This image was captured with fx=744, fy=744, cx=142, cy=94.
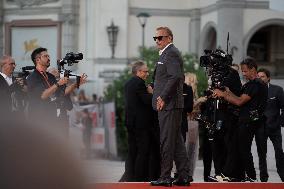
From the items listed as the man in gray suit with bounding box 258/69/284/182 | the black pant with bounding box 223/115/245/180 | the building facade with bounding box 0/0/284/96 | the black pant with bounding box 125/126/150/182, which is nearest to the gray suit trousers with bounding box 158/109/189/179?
the black pant with bounding box 223/115/245/180

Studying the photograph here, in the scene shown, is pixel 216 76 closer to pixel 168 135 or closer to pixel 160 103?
pixel 168 135

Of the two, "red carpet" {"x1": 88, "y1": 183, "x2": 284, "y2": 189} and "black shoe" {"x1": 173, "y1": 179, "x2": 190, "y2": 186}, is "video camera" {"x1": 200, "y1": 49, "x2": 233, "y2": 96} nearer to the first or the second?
"red carpet" {"x1": 88, "y1": 183, "x2": 284, "y2": 189}

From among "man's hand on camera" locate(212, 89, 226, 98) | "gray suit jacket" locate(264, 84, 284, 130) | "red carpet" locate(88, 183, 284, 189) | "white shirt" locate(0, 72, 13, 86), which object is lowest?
"red carpet" locate(88, 183, 284, 189)

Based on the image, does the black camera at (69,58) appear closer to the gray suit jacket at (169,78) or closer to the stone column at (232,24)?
the gray suit jacket at (169,78)

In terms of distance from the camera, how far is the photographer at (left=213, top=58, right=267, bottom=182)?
9.32 metres

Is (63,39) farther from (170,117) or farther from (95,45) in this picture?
(170,117)

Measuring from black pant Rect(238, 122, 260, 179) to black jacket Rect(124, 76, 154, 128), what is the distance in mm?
1220

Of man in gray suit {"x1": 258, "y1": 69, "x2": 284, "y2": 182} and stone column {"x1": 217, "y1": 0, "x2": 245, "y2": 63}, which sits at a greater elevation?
stone column {"x1": 217, "y1": 0, "x2": 245, "y2": 63}

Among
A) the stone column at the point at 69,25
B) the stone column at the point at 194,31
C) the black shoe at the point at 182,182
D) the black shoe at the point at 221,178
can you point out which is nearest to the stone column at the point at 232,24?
the stone column at the point at 194,31

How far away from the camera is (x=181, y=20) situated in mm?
32281

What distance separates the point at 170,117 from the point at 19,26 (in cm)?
2593

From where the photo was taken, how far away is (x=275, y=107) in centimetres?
1150

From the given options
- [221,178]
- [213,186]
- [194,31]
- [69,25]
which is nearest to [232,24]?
[194,31]

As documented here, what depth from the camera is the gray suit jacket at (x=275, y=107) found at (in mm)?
11344
